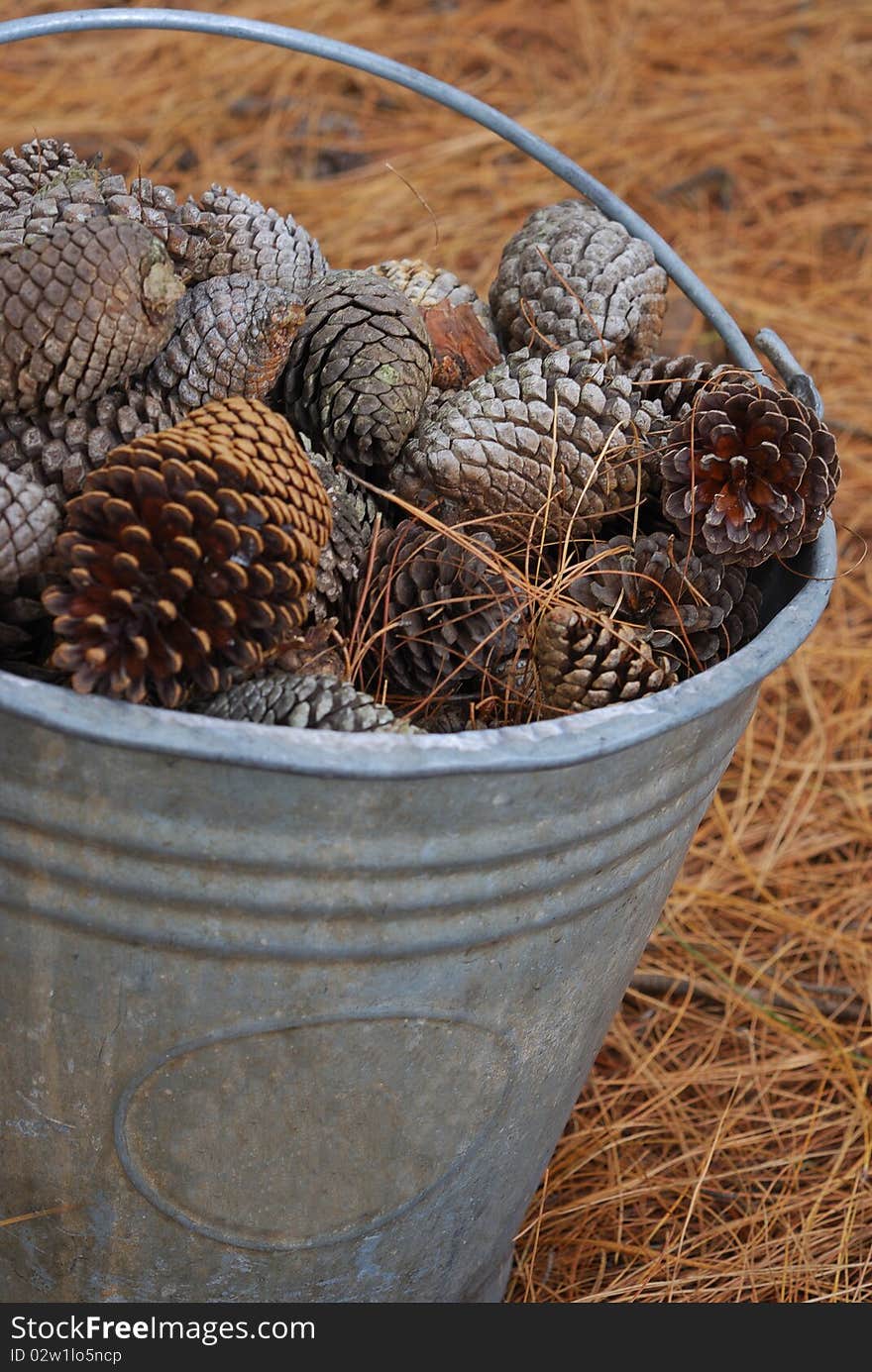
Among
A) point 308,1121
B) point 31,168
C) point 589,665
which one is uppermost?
point 31,168

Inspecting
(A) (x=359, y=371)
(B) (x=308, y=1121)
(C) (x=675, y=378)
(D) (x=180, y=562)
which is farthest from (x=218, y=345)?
(B) (x=308, y=1121)

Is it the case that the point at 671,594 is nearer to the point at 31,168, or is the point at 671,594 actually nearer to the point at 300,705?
the point at 300,705

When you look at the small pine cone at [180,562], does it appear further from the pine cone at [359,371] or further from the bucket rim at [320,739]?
the pine cone at [359,371]

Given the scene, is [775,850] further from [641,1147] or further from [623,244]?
[623,244]

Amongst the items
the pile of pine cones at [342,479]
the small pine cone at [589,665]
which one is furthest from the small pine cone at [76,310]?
the small pine cone at [589,665]

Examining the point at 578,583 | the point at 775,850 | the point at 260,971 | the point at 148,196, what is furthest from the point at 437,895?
the point at 775,850

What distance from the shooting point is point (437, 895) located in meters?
0.76

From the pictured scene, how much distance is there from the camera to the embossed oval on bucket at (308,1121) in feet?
2.66

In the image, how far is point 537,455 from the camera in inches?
36.8

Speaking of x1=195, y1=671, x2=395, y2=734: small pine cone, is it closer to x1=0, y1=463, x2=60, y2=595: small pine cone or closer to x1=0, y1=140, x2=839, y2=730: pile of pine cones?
x1=0, y1=140, x2=839, y2=730: pile of pine cones

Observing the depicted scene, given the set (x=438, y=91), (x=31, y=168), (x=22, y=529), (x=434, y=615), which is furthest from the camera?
(x=438, y=91)

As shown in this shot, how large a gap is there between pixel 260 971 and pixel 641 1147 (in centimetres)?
73

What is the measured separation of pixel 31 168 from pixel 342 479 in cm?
33

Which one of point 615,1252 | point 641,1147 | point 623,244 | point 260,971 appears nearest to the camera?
point 260,971
